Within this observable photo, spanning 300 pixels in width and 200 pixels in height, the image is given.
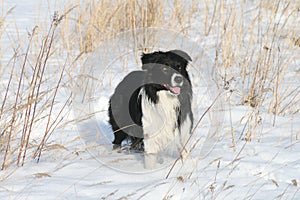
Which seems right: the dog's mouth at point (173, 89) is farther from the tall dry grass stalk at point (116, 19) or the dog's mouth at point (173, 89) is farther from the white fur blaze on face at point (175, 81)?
the tall dry grass stalk at point (116, 19)

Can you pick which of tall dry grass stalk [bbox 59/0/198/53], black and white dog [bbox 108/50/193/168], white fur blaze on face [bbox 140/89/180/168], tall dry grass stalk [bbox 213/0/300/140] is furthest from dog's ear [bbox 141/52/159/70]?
tall dry grass stalk [bbox 59/0/198/53]

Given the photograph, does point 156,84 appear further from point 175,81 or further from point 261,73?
point 261,73

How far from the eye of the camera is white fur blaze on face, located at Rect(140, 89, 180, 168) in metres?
2.94

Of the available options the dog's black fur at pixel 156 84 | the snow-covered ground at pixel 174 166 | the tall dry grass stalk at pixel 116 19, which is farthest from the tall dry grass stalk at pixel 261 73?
the tall dry grass stalk at pixel 116 19

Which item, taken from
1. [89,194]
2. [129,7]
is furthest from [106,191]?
[129,7]

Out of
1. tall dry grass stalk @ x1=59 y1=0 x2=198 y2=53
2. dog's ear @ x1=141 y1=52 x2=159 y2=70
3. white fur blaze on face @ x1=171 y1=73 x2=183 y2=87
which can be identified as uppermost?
tall dry grass stalk @ x1=59 y1=0 x2=198 y2=53

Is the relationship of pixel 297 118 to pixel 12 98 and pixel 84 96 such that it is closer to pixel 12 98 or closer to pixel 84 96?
pixel 84 96

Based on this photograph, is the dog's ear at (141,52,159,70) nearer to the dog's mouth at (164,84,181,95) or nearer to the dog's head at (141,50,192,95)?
the dog's head at (141,50,192,95)

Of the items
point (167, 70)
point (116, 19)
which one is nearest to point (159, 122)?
point (167, 70)

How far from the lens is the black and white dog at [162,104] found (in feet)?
9.55

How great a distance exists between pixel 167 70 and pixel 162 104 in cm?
A: 25

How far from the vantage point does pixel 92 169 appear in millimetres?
2570

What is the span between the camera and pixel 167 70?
2918 millimetres

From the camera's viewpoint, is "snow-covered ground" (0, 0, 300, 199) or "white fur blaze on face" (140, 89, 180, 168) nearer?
"snow-covered ground" (0, 0, 300, 199)
